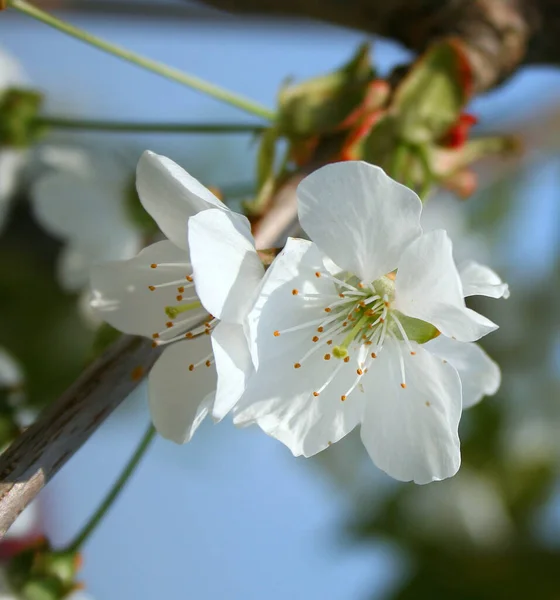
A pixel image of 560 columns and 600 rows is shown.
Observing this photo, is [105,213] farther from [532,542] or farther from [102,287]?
[532,542]

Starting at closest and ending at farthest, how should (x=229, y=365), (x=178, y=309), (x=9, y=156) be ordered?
(x=229, y=365), (x=178, y=309), (x=9, y=156)

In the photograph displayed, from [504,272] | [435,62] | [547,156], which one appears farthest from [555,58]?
[547,156]

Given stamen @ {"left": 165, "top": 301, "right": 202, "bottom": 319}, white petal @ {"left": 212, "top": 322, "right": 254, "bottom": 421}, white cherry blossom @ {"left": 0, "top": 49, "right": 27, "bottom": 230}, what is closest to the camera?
white petal @ {"left": 212, "top": 322, "right": 254, "bottom": 421}

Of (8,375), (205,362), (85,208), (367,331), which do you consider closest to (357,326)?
(367,331)

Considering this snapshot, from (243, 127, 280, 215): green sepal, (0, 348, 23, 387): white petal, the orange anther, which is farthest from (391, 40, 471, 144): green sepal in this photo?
(0, 348, 23, 387): white petal

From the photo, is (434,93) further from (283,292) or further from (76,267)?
(76,267)

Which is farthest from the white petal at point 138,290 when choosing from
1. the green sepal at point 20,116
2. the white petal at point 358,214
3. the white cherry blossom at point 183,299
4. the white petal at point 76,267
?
the white petal at point 76,267

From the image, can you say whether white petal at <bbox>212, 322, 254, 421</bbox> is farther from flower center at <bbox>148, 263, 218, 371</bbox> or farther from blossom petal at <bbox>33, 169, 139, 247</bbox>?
blossom petal at <bbox>33, 169, 139, 247</bbox>
